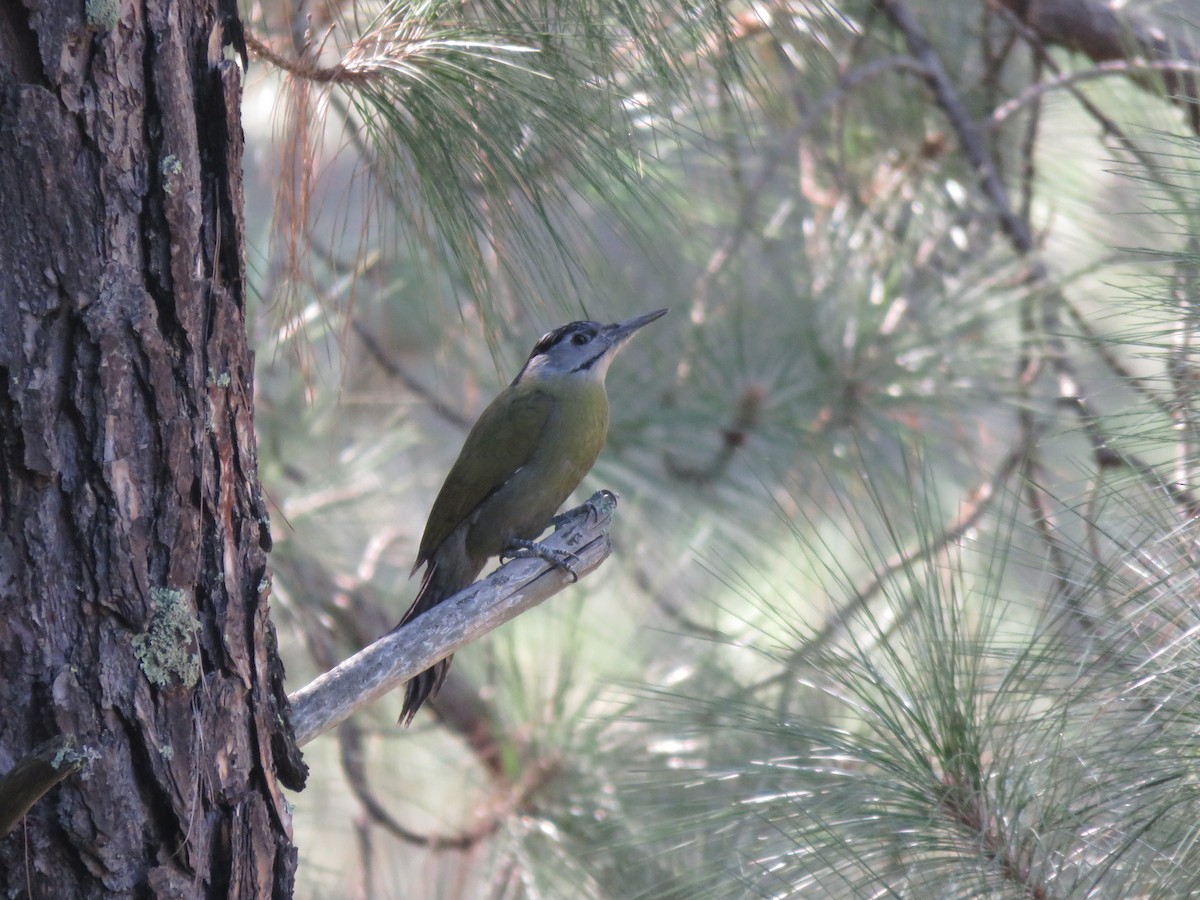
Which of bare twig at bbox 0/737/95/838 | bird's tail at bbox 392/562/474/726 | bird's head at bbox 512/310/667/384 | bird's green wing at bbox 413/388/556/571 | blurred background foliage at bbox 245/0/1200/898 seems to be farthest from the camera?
bird's head at bbox 512/310/667/384

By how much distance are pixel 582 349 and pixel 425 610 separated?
82cm

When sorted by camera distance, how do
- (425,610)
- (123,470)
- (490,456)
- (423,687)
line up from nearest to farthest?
(123,470) < (423,687) < (425,610) < (490,456)

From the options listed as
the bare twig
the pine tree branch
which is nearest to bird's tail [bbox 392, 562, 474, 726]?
the pine tree branch

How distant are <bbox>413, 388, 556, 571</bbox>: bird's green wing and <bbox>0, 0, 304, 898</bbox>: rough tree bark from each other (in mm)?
1128

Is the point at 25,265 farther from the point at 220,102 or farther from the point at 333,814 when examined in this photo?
the point at 333,814

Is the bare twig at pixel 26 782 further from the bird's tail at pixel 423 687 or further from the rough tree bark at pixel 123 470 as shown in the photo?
the bird's tail at pixel 423 687

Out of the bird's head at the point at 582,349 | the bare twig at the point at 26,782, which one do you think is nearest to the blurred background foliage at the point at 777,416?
the bird's head at the point at 582,349

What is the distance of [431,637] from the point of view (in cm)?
150

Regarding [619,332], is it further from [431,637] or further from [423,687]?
[431,637]

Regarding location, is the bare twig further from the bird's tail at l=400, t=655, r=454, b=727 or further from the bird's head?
the bird's head

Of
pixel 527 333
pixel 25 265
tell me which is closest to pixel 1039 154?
pixel 527 333

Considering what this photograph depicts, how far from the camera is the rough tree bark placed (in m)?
1.19

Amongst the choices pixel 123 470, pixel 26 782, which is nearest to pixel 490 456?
pixel 123 470

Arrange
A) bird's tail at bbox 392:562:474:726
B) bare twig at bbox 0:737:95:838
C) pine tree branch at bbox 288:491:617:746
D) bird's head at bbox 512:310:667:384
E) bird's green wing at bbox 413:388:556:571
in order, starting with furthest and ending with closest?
bird's head at bbox 512:310:667:384
bird's green wing at bbox 413:388:556:571
bird's tail at bbox 392:562:474:726
pine tree branch at bbox 288:491:617:746
bare twig at bbox 0:737:95:838
